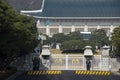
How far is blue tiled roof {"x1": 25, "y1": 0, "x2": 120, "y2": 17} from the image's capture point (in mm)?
146125

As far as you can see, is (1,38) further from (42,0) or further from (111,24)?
(42,0)

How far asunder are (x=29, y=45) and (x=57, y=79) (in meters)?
14.8

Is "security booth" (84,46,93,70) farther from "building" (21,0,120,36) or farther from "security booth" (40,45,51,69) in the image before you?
"building" (21,0,120,36)

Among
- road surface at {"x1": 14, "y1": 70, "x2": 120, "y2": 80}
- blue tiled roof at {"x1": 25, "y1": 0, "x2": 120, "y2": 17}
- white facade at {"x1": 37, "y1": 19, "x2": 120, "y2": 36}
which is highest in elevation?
blue tiled roof at {"x1": 25, "y1": 0, "x2": 120, "y2": 17}

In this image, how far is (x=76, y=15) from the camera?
477 feet

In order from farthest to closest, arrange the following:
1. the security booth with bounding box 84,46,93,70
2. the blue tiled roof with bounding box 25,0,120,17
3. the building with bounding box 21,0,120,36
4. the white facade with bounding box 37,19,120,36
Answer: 1. the blue tiled roof with bounding box 25,0,120,17
2. the building with bounding box 21,0,120,36
3. the white facade with bounding box 37,19,120,36
4. the security booth with bounding box 84,46,93,70

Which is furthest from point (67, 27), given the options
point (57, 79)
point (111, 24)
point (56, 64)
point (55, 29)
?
point (57, 79)


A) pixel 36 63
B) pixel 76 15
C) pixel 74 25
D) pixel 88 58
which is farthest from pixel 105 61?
pixel 76 15

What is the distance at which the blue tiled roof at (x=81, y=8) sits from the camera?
14612 centimetres

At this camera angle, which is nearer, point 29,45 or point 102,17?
point 29,45

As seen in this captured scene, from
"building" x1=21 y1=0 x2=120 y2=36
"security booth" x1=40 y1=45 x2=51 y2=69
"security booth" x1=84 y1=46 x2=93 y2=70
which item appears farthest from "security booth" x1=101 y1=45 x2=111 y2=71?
"building" x1=21 y1=0 x2=120 y2=36

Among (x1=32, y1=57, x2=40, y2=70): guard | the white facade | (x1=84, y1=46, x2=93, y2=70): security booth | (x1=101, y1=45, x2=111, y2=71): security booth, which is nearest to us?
(x1=32, y1=57, x2=40, y2=70): guard

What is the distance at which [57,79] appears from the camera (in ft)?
115

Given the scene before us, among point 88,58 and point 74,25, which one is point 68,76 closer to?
point 88,58
